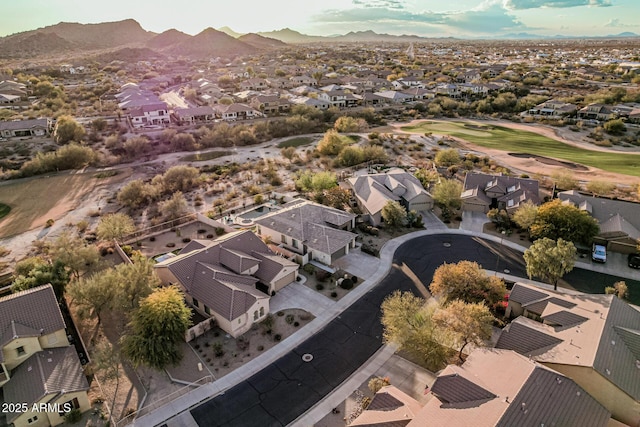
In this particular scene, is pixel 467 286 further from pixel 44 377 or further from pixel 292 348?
pixel 44 377

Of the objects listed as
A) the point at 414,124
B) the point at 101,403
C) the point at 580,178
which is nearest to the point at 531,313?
the point at 101,403

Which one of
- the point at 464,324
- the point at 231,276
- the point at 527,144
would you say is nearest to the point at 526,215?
the point at 464,324

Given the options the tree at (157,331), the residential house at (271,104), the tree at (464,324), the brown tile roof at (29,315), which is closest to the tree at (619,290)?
the tree at (464,324)

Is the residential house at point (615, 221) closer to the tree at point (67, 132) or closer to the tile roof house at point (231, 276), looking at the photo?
the tile roof house at point (231, 276)

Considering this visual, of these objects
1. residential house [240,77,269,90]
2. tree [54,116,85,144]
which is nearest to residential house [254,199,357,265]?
tree [54,116,85,144]

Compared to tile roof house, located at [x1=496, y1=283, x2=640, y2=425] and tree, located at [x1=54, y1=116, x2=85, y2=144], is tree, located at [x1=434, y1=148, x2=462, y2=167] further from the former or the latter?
tree, located at [x1=54, y1=116, x2=85, y2=144]

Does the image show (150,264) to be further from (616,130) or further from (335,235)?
(616,130)

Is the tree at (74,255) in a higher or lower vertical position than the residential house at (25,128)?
lower
